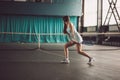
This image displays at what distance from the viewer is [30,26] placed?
33062 mm

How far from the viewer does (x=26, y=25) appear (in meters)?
32.9

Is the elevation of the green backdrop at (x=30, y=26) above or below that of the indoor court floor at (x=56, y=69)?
above

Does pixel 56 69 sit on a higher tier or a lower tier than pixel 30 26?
lower

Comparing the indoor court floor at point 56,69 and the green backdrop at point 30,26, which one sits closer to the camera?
the indoor court floor at point 56,69

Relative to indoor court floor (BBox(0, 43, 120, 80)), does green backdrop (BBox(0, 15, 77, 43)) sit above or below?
above

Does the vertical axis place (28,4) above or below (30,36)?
above

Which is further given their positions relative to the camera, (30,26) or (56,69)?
(30,26)

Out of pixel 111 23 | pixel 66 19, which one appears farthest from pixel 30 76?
pixel 111 23

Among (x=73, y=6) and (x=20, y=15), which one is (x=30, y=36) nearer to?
(x=20, y=15)

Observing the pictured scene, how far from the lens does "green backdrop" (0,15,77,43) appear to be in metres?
32.4

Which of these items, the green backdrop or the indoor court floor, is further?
the green backdrop

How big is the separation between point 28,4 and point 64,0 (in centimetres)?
440

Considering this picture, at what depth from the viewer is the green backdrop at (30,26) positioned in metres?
32.4

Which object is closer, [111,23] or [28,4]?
[111,23]
